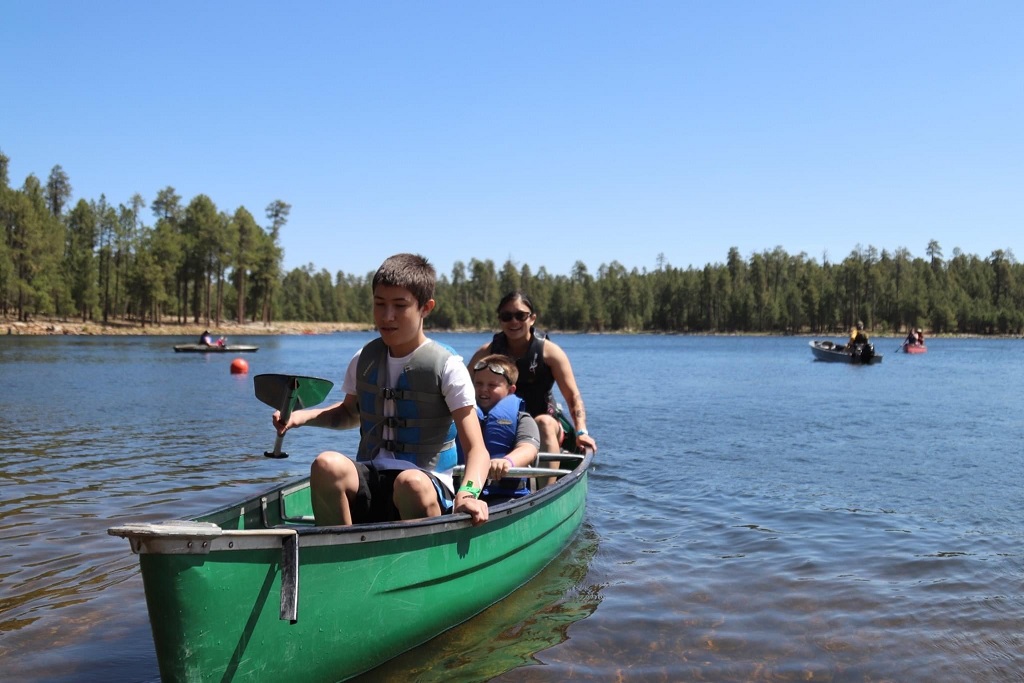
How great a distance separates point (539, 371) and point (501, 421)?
1.68 m

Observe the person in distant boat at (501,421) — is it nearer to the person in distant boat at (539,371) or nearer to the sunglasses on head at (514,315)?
the sunglasses on head at (514,315)

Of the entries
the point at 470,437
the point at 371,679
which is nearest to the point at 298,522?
the point at 371,679

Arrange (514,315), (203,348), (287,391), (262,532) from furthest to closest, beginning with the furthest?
(203,348), (514,315), (287,391), (262,532)

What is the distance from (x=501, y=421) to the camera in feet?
22.0

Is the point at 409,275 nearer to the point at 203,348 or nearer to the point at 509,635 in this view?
the point at 509,635

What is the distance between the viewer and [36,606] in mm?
5867

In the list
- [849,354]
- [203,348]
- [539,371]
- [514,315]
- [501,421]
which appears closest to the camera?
[501,421]

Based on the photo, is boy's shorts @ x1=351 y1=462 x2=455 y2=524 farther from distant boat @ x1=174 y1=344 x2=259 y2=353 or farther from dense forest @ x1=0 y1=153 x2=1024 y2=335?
dense forest @ x1=0 y1=153 x2=1024 y2=335

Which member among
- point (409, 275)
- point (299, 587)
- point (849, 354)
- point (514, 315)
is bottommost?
point (849, 354)

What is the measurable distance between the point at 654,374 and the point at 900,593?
33758 mm

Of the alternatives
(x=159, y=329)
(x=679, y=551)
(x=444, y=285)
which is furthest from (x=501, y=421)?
(x=444, y=285)

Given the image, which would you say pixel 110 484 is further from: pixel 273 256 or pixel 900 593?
pixel 273 256

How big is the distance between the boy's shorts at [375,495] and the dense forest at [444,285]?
73.2 meters

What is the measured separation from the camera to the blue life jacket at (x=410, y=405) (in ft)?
15.4
